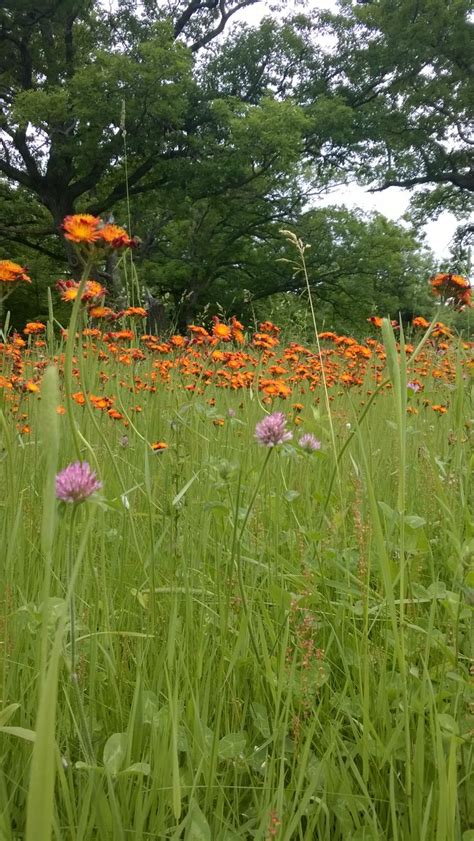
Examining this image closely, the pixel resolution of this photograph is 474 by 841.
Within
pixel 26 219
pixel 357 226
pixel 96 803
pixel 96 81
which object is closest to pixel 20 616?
pixel 96 803

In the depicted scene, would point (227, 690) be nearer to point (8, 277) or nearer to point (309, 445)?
point (309, 445)

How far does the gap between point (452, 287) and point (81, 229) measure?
0.63 m

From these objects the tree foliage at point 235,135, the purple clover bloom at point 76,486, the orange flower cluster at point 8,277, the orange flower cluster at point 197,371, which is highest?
the tree foliage at point 235,135

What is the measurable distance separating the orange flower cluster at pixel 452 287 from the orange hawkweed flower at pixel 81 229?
58cm

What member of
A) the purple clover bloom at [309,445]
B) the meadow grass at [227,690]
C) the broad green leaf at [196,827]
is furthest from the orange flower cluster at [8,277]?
the broad green leaf at [196,827]

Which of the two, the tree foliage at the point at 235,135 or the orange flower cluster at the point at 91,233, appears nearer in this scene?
the orange flower cluster at the point at 91,233

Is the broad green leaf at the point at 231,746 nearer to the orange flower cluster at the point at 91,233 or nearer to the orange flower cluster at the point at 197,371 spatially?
the orange flower cluster at the point at 91,233

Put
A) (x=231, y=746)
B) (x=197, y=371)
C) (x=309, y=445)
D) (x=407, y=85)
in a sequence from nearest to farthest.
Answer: (x=231, y=746), (x=309, y=445), (x=197, y=371), (x=407, y=85)

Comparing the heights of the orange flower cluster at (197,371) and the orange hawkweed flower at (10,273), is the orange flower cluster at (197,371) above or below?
below

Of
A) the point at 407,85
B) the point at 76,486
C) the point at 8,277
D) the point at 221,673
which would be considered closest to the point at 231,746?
the point at 221,673

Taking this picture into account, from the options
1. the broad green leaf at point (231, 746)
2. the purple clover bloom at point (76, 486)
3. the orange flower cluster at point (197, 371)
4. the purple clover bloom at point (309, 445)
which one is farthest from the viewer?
the orange flower cluster at point (197, 371)

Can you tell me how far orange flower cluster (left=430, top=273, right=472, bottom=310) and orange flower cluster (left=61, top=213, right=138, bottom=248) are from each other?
0.55 meters

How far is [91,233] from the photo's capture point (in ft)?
2.34

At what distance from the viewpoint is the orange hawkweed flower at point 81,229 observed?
2.31ft
